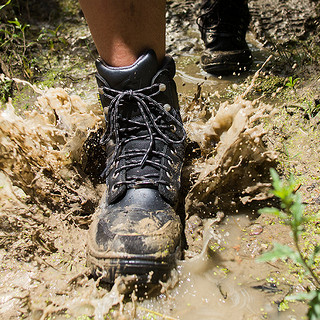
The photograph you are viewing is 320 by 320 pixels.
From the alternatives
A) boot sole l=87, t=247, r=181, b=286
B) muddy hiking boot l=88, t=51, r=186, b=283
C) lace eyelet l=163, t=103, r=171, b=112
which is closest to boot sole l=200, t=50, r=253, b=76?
muddy hiking boot l=88, t=51, r=186, b=283

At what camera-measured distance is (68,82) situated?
9.72 ft

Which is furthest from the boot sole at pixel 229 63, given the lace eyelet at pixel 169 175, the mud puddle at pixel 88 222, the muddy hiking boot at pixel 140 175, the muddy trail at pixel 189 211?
the lace eyelet at pixel 169 175

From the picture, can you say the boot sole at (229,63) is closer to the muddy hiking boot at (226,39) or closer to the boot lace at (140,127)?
the muddy hiking boot at (226,39)

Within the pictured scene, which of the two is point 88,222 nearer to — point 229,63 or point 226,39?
point 229,63

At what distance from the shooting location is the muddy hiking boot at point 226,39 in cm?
259

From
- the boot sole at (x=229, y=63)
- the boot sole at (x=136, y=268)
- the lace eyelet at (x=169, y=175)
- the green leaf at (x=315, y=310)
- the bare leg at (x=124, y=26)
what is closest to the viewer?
the green leaf at (x=315, y=310)

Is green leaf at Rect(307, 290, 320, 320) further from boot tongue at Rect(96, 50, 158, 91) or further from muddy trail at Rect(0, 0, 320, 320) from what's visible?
boot tongue at Rect(96, 50, 158, 91)

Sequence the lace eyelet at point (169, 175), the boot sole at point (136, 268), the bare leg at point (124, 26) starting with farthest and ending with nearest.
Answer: the lace eyelet at point (169, 175) < the bare leg at point (124, 26) < the boot sole at point (136, 268)

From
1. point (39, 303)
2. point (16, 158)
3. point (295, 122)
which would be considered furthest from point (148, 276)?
point (295, 122)

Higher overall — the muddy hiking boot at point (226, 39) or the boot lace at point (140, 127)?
the boot lace at point (140, 127)

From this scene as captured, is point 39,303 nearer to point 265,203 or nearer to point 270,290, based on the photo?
point 270,290

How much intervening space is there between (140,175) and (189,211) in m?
0.30

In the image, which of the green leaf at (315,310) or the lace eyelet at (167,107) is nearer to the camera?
the green leaf at (315,310)

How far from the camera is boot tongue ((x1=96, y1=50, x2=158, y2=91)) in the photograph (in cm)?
137
